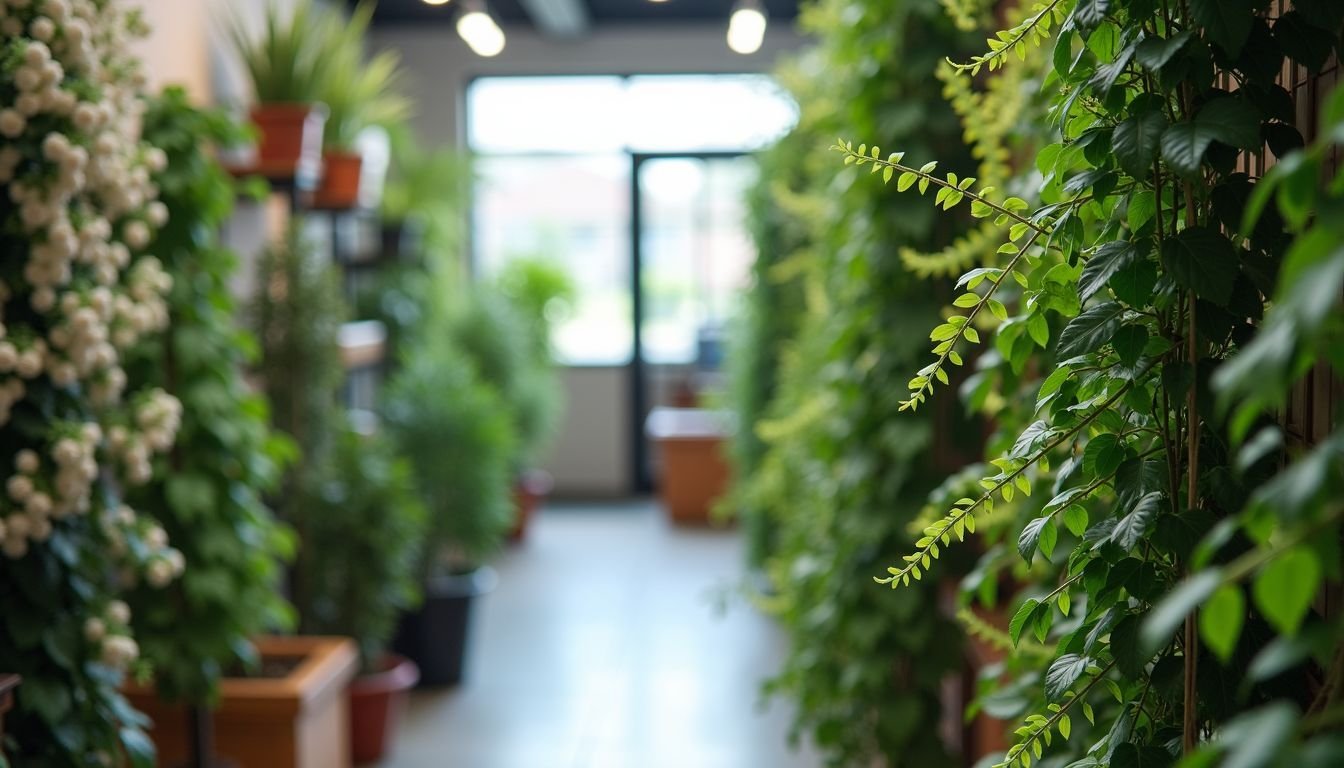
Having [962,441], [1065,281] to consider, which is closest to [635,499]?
[962,441]

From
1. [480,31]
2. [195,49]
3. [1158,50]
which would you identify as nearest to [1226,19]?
[1158,50]

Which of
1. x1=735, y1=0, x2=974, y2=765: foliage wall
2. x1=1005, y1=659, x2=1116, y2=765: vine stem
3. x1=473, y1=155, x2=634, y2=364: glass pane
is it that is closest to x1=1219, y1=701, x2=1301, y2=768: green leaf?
x1=1005, y1=659, x2=1116, y2=765: vine stem

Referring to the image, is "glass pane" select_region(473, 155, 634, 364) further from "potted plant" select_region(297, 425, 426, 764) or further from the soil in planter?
the soil in planter

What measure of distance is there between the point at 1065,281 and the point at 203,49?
12.3 feet

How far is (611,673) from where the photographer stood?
4715 mm

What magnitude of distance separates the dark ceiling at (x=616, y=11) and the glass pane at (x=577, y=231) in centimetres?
84

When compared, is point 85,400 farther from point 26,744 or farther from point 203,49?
point 203,49

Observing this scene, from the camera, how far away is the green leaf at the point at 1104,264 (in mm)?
937

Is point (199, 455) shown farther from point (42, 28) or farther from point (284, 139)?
point (284, 139)

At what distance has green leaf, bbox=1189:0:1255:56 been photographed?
2.66ft

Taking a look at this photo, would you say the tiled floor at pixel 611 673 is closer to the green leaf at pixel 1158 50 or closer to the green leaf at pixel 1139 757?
the green leaf at pixel 1139 757

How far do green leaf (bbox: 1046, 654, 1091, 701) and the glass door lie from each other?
7.08m

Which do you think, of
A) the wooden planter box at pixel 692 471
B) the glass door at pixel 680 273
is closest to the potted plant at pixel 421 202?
the wooden planter box at pixel 692 471

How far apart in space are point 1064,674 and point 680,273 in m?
7.29
